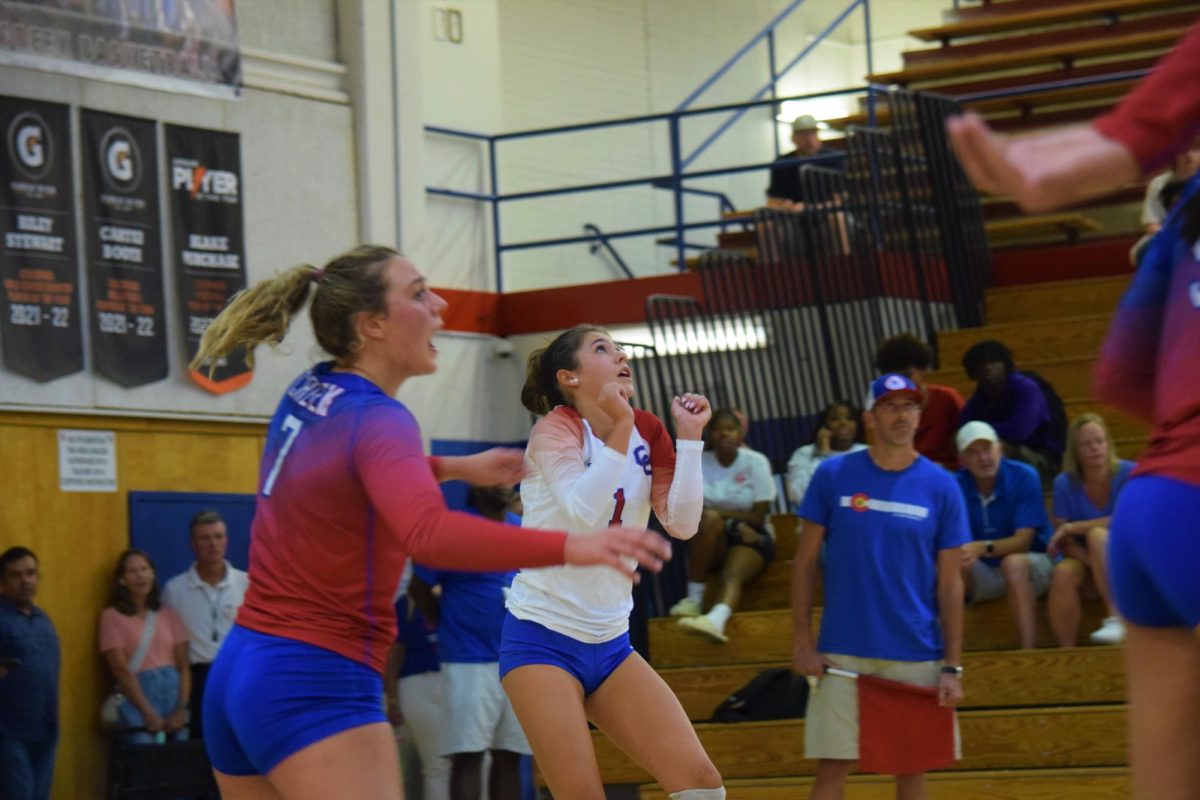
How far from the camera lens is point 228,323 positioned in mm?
3877

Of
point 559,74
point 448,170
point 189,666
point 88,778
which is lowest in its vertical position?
point 88,778

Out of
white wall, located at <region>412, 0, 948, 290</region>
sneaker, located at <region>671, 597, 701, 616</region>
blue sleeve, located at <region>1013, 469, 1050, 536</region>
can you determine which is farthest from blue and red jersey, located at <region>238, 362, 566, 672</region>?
white wall, located at <region>412, 0, 948, 290</region>

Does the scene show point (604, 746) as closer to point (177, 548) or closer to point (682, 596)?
point (682, 596)

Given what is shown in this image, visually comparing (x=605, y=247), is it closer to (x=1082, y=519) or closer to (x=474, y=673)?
(x=474, y=673)

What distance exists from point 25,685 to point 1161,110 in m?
8.39

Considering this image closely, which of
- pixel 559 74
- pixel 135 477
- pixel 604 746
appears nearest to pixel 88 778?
pixel 135 477

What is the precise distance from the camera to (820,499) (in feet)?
23.5

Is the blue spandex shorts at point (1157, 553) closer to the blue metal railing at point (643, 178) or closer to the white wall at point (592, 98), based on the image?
the blue metal railing at point (643, 178)

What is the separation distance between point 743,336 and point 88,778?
198 inches

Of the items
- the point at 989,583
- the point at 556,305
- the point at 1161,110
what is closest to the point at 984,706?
the point at 989,583

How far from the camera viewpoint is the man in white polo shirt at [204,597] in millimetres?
10750

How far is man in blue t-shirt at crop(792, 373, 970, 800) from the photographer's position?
7.00 meters

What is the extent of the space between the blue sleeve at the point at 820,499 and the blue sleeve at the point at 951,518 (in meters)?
0.45

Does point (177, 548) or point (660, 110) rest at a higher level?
point (660, 110)
